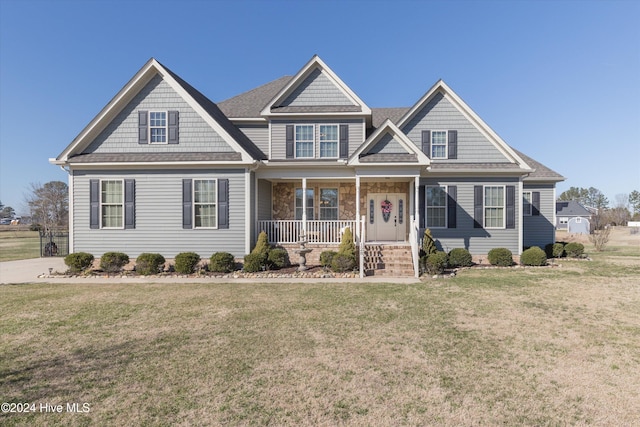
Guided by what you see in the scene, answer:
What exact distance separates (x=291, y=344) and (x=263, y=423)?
1964 mm

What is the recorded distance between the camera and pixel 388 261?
12.1 metres

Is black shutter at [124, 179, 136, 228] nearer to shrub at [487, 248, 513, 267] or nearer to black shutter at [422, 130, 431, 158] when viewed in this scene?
black shutter at [422, 130, 431, 158]

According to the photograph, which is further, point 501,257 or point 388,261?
point 501,257

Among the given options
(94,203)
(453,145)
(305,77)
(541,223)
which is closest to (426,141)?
(453,145)

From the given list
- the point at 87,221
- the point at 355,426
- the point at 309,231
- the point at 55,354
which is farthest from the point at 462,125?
the point at 87,221

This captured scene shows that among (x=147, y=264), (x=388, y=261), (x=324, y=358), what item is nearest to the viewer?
(x=324, y=358)

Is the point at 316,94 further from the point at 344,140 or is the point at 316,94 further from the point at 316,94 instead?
the point at 344,140

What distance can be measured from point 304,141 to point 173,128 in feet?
17.6

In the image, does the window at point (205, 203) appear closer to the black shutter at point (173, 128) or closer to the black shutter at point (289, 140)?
the black shutter at point (173, 128)

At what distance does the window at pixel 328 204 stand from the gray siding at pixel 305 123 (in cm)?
186

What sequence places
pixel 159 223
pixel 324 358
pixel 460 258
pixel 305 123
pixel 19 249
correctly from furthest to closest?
pixel 19 249
pixel 305 123
pixel 460 258
pixel 159 223
pixel 324 358

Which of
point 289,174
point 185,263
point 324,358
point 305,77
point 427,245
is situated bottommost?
point 324,358

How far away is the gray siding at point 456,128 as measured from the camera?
46.2ft

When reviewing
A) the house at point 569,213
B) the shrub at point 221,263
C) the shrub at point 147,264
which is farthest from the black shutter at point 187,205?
the house at point 569,213
